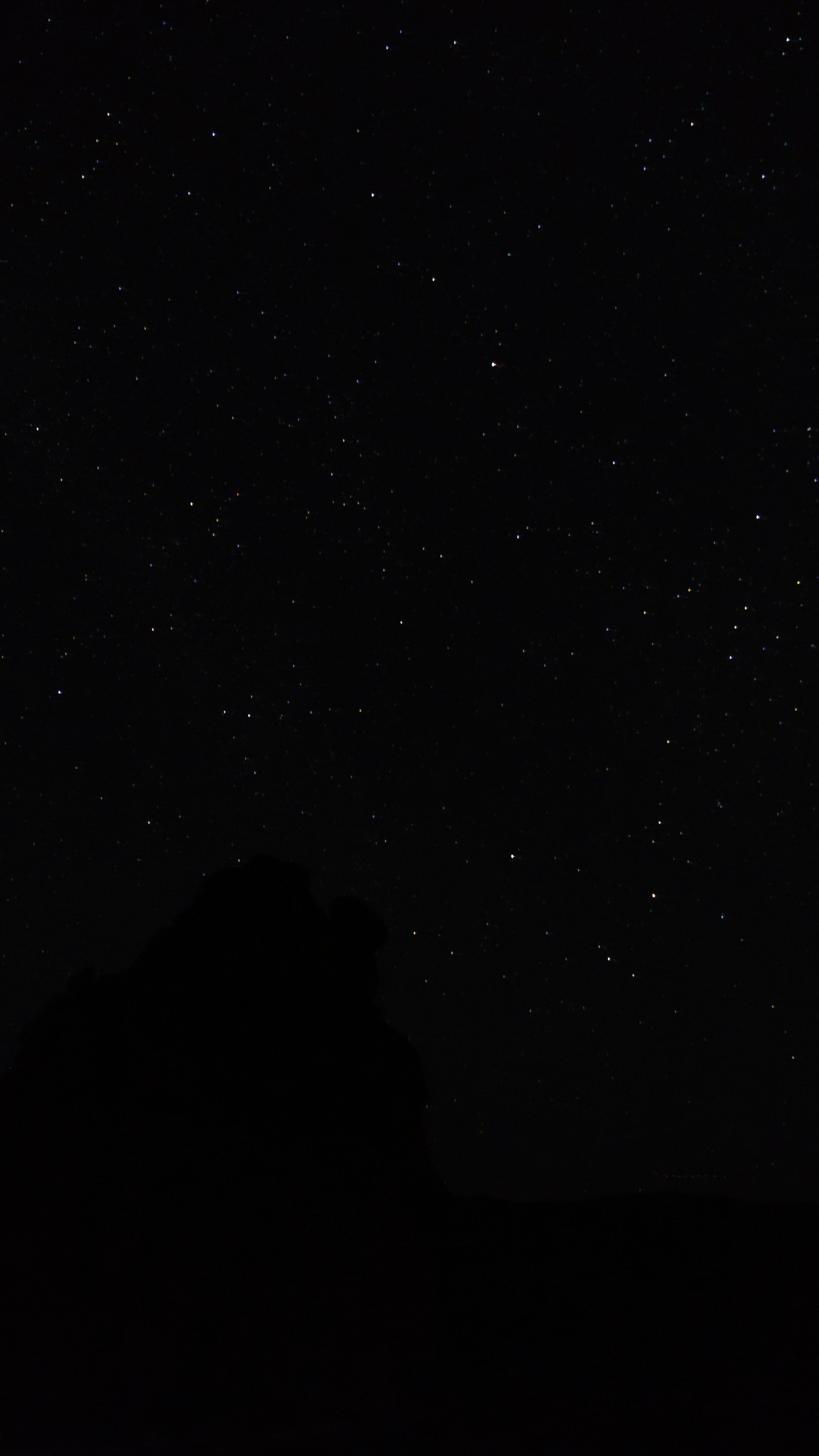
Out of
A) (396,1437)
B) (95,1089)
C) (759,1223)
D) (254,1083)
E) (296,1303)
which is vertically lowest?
(396,1437)

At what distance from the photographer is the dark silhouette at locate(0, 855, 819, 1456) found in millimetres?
11492

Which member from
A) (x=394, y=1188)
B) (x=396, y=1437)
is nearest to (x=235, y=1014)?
(x=394, y=1188)

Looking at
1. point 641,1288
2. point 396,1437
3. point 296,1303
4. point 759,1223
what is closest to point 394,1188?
point 296,1303

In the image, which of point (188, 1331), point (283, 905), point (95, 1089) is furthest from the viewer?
point (283, 905)

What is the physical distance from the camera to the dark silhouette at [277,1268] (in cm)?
1149

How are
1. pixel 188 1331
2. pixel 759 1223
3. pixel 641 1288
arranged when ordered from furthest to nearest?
pixel 759 1223 → pixel 641 1288 → pixel 188 1331

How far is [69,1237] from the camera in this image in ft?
39.1

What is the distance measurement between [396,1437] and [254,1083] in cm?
422

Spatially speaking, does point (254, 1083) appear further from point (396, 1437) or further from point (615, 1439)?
point (615, 1439)

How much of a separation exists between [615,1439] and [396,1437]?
8.19 feet

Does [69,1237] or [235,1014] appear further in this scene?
[235,1014]

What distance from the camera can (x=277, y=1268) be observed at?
12062mm

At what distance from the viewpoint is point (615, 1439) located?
11.7 metres

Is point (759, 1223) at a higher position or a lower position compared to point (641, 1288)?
higher
